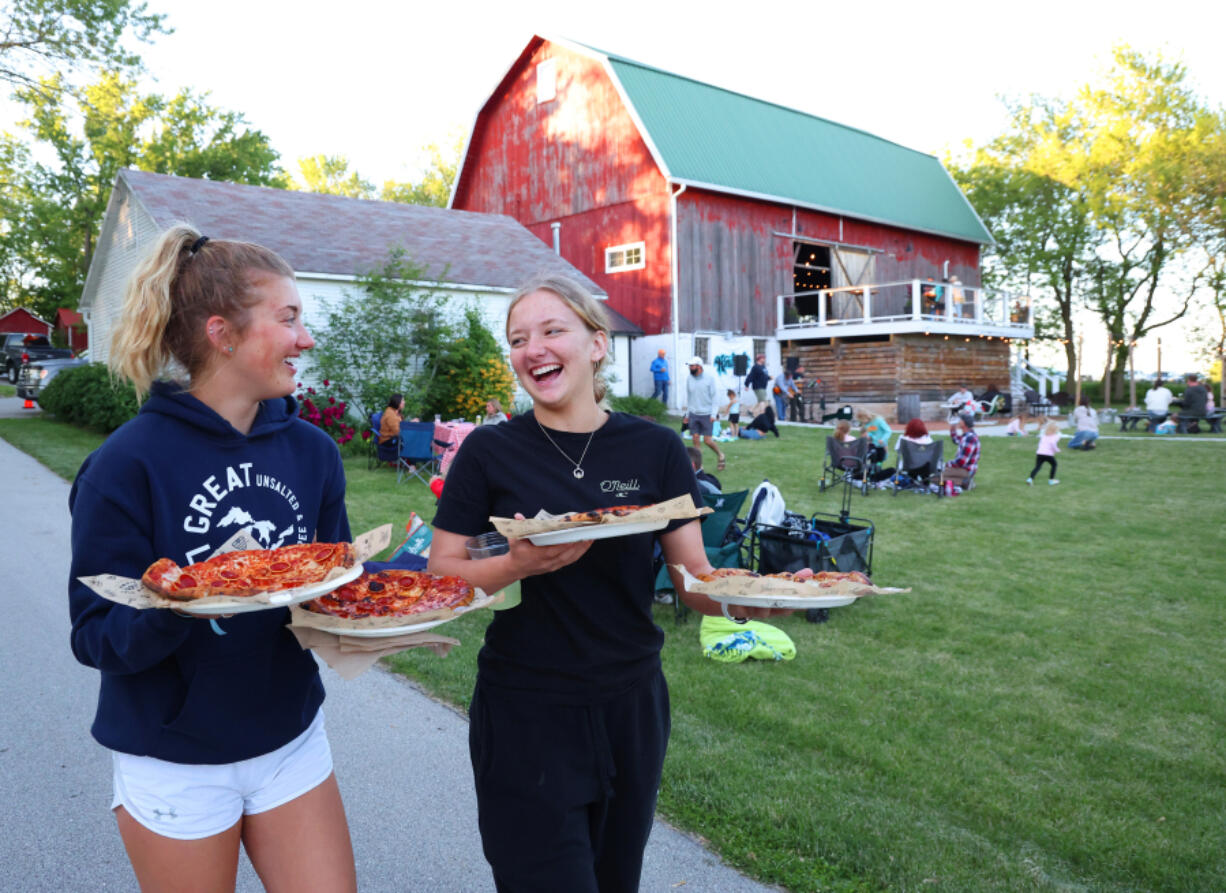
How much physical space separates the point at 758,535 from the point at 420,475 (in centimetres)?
765

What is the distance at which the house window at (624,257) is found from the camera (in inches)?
1030

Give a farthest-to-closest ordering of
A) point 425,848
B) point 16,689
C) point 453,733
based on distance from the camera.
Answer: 1. point 16,689
2. point 453,733
3. point 425,848

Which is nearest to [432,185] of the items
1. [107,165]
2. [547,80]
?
[107,165]

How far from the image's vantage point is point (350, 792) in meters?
4.12

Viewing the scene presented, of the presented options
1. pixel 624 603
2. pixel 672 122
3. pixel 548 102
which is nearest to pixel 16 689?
pixel 624 603

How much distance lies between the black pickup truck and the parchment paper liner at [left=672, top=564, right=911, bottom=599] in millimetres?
40498

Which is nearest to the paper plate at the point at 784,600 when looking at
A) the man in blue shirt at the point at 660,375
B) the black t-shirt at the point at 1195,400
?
the man in blue shirt at the point at 660,375

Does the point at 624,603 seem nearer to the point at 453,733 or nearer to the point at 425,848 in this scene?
the point at 425,848

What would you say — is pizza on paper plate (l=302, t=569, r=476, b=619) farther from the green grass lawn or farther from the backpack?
the backpack

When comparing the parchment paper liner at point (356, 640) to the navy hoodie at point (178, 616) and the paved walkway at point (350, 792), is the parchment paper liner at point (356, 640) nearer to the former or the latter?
the navy hoodie at point (178, 616)

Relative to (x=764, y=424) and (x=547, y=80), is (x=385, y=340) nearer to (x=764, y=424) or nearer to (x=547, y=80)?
(x=764, y=424)

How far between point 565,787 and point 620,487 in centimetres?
80

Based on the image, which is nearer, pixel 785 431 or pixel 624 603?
pixel 624 603

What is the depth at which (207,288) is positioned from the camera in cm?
207
